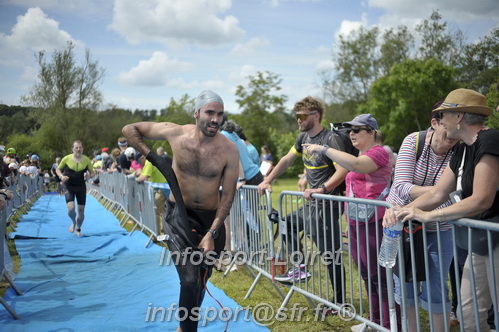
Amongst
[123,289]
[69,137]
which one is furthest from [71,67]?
[123,289]

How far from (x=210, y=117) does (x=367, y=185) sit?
1579 mm

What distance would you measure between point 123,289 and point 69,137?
40903 mm

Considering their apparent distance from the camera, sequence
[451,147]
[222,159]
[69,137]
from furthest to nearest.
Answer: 1. [69,137]
2. [222,159]
3. [451,147]

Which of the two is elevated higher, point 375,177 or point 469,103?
point 469,103

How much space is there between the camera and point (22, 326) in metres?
4.63

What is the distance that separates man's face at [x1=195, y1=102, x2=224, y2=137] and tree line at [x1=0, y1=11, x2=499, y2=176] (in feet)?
107

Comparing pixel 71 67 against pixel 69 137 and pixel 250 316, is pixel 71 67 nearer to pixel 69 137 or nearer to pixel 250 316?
pixel 69 137

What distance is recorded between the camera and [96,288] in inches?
245

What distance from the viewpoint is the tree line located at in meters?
39.3

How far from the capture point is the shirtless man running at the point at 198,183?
3.89m

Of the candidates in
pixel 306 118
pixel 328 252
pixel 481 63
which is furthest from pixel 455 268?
pixel 481 63

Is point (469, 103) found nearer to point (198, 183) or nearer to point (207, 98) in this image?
point (207, 98)

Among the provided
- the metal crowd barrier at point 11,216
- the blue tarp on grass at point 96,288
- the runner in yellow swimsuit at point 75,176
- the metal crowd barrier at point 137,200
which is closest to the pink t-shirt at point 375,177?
the blue tarp on grass at point 96,288

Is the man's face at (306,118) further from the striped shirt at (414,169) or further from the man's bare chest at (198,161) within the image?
the striped shirt at (414,169)
